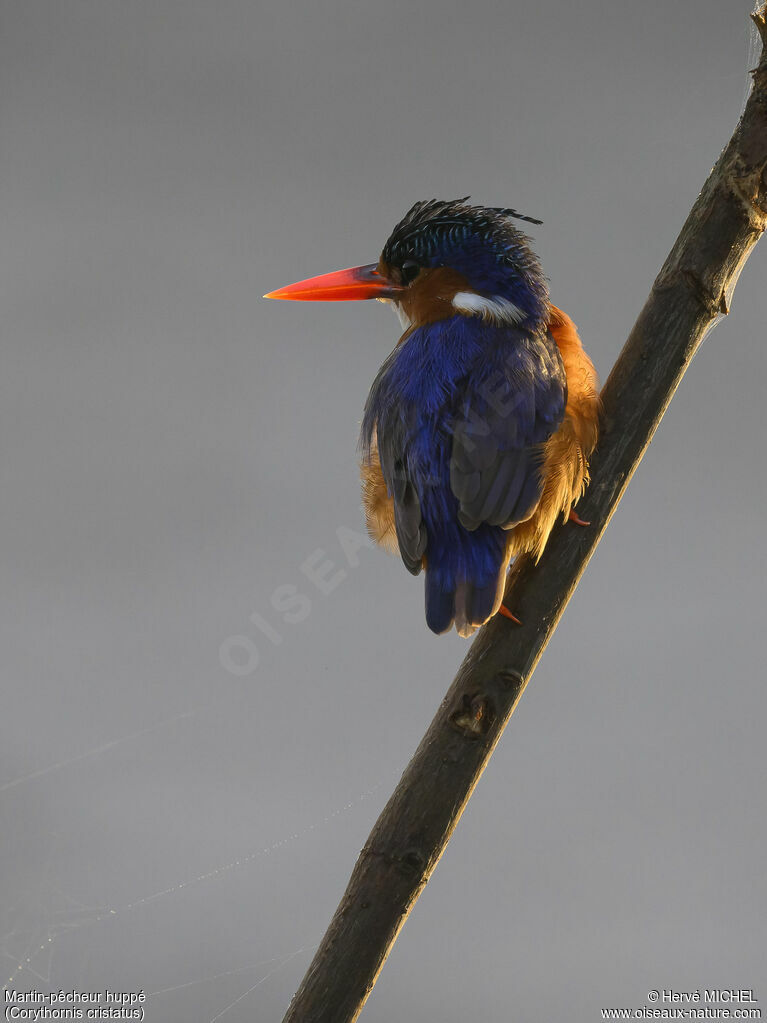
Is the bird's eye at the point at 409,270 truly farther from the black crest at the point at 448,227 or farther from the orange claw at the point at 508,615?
the orange claw at the point at 508,615

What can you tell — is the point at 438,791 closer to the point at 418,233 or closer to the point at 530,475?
the point at 530,475

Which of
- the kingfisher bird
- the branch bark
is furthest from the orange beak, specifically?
the branch bark

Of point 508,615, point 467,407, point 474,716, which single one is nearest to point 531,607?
point 508,615

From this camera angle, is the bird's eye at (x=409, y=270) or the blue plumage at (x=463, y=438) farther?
the bird's eye at (x=409, y=270)

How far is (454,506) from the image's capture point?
1007 millimetres

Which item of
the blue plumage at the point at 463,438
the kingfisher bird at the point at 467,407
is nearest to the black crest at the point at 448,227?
the kingfisher bird at the point at 467,407

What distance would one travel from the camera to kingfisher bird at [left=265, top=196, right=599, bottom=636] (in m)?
0.97

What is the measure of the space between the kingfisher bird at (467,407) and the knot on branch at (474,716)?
Answer: 0.08 meters

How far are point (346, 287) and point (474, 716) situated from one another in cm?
61

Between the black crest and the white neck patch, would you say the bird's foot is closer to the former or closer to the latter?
the white neck patch

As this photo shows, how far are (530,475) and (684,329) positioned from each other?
23 centimetres

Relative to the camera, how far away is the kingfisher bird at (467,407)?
97 centimetres

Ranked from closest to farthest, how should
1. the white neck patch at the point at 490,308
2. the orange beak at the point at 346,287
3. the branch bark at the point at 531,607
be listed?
the branch bark at the point at 531,607
the white neck patch at the point at 490,308
the orange beak at the point at 346,287

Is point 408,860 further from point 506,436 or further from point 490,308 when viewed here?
point 490,308
